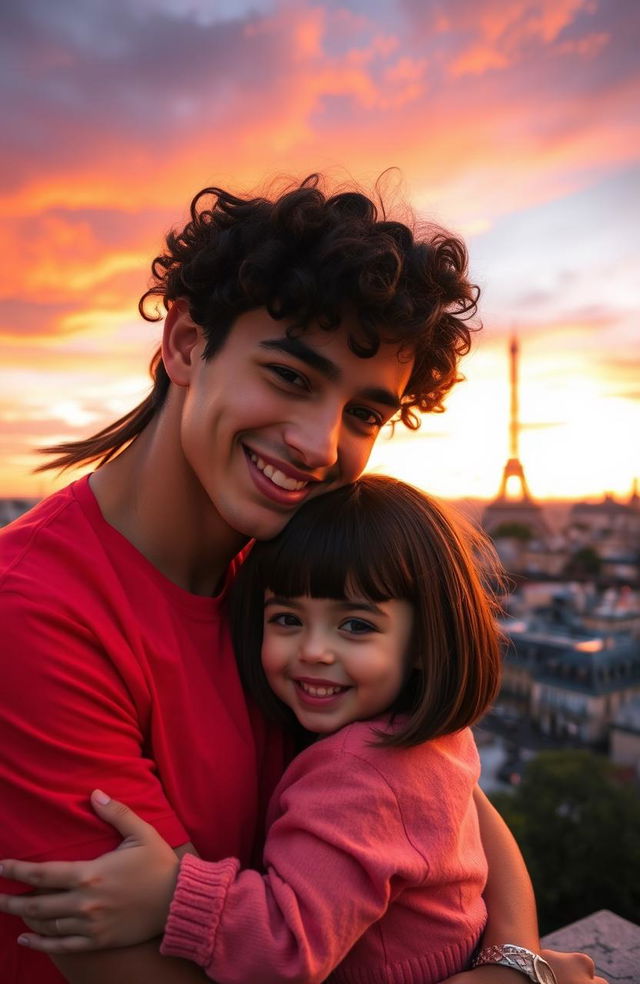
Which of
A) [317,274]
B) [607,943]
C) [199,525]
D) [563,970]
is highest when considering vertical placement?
[317,274]

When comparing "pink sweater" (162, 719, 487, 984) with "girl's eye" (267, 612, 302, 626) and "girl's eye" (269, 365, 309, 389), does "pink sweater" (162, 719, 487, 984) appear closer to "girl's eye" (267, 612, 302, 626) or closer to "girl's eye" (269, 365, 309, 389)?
"girl's eye" (267, 612, 302, 626)

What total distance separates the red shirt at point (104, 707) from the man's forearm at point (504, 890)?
421mm

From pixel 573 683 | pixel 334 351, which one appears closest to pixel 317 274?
pixel 334 351

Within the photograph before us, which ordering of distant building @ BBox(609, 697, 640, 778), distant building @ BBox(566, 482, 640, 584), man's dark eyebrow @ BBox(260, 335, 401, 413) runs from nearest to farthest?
1. man's dark eyebrow @ BBox(260, 335, 401, 413)
2. distant building @ BBox(609, 697, 640, 778)
3. distant building @ BBox(566, 482, 640, 584)

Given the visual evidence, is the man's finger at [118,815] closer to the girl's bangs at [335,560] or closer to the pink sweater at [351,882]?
the pink sweater at [351,882]

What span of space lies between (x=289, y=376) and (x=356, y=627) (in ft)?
1.32

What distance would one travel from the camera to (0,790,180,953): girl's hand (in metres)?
1.03

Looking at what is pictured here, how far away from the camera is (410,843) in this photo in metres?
1.21

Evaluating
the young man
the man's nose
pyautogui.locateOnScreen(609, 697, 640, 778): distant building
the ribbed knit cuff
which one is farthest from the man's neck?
pyautogui.locateOnScreen(609, 697, 640, 778): distant building

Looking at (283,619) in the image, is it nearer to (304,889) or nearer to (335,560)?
(335,560)

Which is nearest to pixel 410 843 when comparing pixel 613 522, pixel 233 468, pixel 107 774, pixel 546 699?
pixel 107 774

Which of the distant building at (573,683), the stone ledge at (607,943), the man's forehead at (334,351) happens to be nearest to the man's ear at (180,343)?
the man's forehead at (334,351)

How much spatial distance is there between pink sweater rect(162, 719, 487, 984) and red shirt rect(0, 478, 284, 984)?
96 mm

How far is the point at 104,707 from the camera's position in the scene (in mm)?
1115
